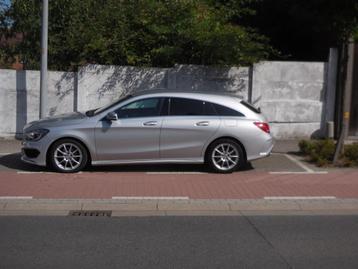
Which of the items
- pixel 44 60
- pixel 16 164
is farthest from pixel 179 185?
pixel 44 60

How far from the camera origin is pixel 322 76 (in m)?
15.6

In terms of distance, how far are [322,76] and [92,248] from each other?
10359mm

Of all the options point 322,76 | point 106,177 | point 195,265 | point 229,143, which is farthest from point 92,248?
point 322,76

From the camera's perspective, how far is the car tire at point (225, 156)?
11078 millimetres

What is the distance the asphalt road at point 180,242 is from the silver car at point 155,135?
2956mm

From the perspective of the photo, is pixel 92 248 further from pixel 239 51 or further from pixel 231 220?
pixel 239 51

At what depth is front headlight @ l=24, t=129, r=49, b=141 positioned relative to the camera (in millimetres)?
10867

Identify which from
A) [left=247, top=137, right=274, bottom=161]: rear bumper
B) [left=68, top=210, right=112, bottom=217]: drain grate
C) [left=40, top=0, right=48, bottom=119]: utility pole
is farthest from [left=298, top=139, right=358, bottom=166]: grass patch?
[left=40, top=0, right=48, bottom=119]: utility pole

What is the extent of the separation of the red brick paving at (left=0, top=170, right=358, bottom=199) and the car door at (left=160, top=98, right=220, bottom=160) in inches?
16.1

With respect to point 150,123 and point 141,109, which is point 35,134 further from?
point 150,123

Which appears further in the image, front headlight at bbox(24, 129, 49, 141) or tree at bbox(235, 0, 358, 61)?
tree at bbox(235, 0, 358, 61)

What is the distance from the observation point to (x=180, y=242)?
6891mm

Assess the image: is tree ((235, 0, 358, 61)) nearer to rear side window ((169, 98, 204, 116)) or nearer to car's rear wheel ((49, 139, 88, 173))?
rear side window ((169, 98, 204, 116))

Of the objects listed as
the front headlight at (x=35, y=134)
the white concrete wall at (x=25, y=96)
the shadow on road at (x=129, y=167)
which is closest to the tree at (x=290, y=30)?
the white concrete wall at (x=25, y=96)
